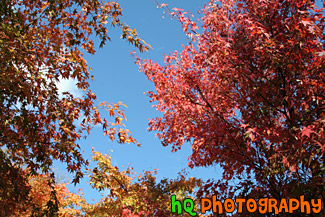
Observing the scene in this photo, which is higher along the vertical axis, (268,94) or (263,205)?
(268,94)

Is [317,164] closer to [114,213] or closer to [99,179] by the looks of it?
[99,179]

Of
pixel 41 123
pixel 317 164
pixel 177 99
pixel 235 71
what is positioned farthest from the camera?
pixel 177 99

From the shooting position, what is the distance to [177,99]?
9305mm

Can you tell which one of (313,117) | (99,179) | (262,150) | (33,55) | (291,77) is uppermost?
(33,55)

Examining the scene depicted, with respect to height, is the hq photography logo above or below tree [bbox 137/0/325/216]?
below

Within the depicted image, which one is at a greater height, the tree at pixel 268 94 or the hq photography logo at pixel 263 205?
the tree at pixel 268 94

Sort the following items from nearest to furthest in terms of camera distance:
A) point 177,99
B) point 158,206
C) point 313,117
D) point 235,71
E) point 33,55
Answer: point 313,117
point 235,71
point 33,55
point 177,99
point 158,206

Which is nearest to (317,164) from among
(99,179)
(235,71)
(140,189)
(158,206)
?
(235,71)

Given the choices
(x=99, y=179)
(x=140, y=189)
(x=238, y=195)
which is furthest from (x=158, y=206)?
(x=238, y=195)

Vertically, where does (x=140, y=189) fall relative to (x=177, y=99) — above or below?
below

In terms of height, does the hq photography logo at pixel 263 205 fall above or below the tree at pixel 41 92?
below

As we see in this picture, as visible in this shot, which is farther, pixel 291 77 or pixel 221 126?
pixel 221 126

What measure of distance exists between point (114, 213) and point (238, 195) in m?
6.46

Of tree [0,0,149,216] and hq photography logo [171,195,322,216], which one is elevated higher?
tree [0,0,149,216]
